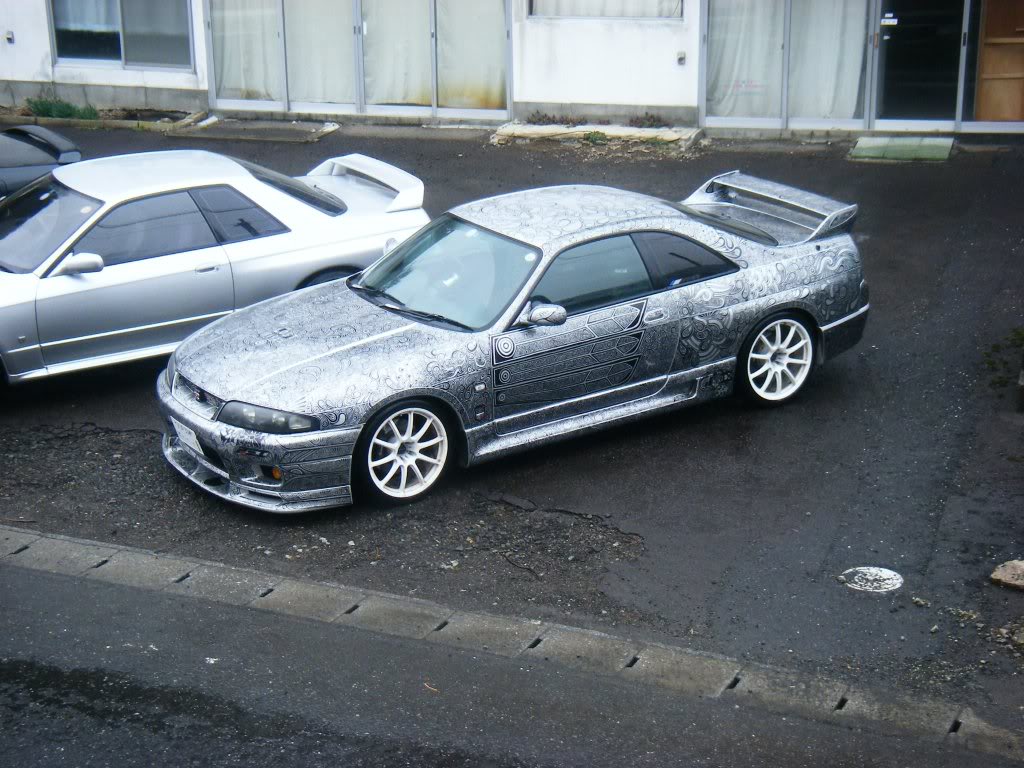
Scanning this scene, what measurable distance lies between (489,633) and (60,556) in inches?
101

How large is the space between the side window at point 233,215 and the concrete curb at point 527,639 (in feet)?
9.86

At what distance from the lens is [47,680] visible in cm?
571

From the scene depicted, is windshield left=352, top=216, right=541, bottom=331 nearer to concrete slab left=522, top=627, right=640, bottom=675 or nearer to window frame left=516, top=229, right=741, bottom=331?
window frame left=516, top=229, right=741, bottom=331

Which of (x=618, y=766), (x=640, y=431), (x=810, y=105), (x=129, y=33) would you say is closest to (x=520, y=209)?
(x=640, y=431)

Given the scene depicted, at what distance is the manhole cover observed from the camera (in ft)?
21.6

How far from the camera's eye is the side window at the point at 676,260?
8.14 meters

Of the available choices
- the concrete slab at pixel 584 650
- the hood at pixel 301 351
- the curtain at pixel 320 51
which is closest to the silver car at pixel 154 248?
the hood at pixel 301 351

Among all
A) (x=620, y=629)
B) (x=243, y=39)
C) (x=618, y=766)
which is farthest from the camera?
(x=243, y=39)

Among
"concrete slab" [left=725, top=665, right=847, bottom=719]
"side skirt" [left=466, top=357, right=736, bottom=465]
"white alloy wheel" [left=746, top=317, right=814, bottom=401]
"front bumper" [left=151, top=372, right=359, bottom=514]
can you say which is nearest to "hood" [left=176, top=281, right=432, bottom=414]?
"front bumper" [left=151, top=372, right=359, bottom=514]

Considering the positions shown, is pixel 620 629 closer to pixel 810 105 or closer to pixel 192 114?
pixel 810 105

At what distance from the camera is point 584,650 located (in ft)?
19.8

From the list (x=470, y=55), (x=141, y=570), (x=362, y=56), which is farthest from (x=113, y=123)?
(x=141, y=570)

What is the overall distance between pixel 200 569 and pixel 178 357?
1.66 meters

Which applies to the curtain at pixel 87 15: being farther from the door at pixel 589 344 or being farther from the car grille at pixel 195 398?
the door at pixel 589 344
